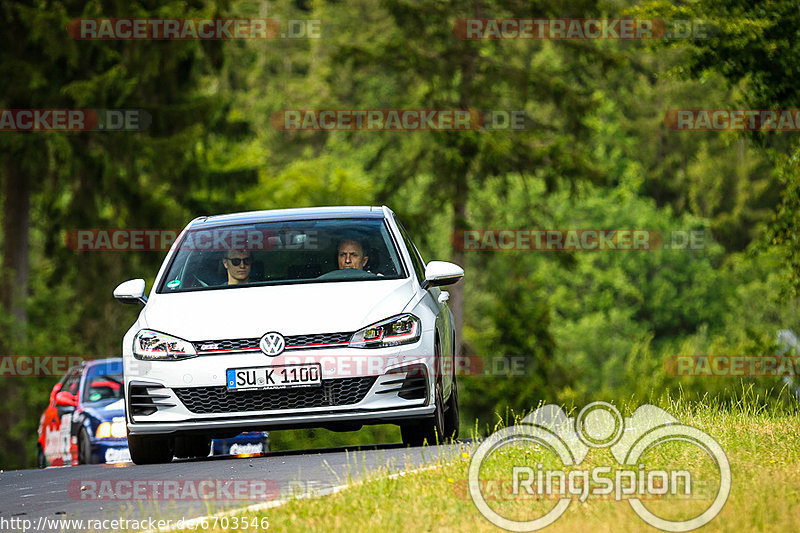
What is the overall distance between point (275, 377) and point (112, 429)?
294 inches

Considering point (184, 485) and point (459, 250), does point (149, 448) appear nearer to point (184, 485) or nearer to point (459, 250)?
point (184, 485)

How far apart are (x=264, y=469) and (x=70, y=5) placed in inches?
974

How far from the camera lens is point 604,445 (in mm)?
9156

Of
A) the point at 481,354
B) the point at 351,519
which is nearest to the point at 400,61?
the point at 481,354

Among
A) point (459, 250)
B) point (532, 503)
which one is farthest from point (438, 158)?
point (532, 503)

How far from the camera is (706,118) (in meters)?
55.2

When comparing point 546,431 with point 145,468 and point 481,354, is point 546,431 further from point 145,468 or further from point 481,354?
point 481,354

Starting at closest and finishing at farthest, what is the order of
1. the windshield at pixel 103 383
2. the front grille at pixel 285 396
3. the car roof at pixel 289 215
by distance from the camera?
the front grille at pixel 285 396
the car roof at pixel 289 215
the windshield at pixel 103 383

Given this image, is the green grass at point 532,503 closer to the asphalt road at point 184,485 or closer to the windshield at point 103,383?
the asphalt road at point 184,485

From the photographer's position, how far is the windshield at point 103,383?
17.6m

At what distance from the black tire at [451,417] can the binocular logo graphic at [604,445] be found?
777mm
